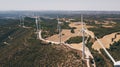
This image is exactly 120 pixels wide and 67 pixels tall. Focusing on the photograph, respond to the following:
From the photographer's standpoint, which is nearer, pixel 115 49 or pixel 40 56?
pixel 40 56

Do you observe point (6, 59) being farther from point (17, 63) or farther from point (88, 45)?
point (88, 45)

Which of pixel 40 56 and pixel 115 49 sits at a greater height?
pixel 115 49

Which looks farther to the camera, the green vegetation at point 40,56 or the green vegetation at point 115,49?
the green vegetation at point 115,49

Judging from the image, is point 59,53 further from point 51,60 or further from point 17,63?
point 17,63

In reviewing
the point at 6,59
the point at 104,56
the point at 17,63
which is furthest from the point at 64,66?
the point at 6,59

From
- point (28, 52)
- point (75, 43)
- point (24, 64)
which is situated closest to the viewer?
point (24, 64)

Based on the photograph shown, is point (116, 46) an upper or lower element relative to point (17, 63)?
upper

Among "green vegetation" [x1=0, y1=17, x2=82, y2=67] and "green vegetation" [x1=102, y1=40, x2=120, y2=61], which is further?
"green vegetation" [x1=102, y1=40, x2=120, y2=61]

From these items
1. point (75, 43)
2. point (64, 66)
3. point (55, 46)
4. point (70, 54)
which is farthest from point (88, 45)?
point (64, 66)

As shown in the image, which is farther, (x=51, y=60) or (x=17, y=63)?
(x=17, y=63)

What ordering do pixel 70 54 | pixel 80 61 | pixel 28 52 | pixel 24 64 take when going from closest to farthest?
pixel 80 61 → pixel 70 54 → pixel 24 64 → pixel 28 52
